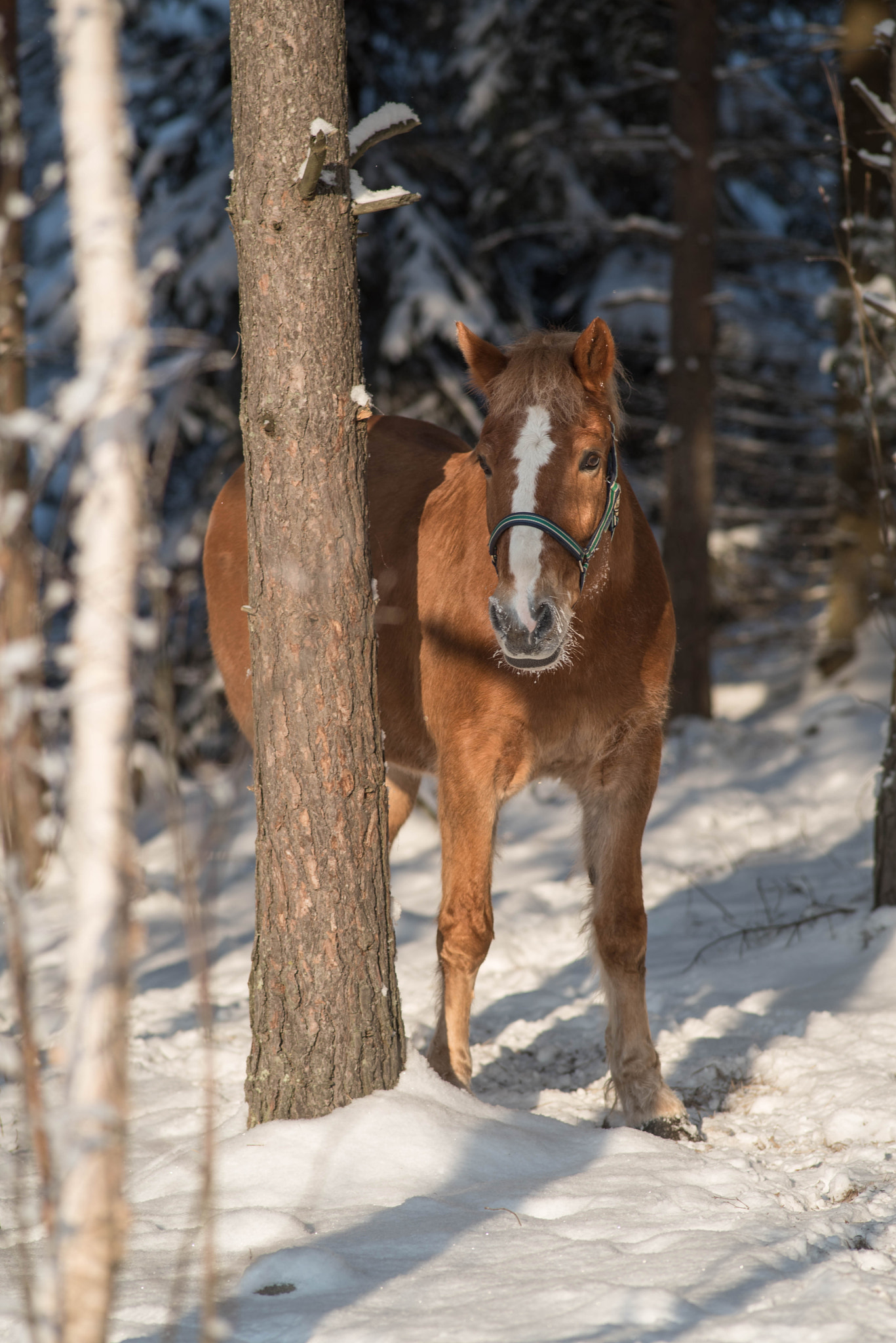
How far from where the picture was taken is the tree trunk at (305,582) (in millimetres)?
2922

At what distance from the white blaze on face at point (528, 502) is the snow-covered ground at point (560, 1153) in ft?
4.45

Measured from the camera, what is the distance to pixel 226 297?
9414 mm

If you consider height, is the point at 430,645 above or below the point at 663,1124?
above

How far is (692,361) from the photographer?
9.67 m

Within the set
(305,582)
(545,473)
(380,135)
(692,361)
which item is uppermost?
(692,361)

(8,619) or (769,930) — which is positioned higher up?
(8,619)

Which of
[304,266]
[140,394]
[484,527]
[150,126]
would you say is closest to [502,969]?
[484,527]

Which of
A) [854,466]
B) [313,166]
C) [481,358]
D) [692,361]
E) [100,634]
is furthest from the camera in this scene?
[854,466]

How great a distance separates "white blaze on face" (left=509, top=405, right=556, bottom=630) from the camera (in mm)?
3068

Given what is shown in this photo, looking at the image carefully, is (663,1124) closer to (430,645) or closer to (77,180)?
(430,645)

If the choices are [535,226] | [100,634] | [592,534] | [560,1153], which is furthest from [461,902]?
[535,226]

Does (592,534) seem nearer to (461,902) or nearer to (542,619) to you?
(542,619)

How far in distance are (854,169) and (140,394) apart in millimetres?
8322

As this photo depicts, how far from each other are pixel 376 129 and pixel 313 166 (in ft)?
0.97
